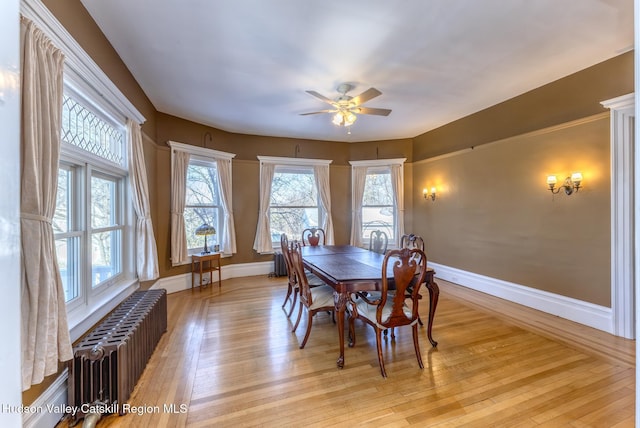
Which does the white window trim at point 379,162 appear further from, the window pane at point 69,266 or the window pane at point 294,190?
the window pane at point 69,266

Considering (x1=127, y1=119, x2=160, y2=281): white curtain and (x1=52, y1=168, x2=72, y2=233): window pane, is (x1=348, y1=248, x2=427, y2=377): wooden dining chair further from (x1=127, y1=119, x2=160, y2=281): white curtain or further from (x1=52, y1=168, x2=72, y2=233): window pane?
(x1=127, y1=119, x2=160, y2=281): white curtain

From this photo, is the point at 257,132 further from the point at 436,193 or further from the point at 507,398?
the point at 507,398

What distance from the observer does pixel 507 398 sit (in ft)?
6.46

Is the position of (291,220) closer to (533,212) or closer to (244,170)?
(244,170)

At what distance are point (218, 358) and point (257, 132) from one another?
422cm

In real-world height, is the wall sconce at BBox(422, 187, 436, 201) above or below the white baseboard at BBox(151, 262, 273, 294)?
above

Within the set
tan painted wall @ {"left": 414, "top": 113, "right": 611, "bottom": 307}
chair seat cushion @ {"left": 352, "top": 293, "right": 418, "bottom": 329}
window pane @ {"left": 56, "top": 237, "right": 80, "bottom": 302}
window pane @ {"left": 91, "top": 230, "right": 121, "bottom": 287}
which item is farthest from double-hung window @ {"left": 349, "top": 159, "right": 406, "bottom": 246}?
window pane @ {"left": 56, "top": 237, "right": 80, "bottom": 302}

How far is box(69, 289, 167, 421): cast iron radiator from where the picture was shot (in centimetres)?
175

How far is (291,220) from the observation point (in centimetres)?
597

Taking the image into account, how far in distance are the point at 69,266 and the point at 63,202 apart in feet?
1.71

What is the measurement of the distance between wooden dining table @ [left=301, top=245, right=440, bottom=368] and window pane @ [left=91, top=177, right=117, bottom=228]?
218 cm

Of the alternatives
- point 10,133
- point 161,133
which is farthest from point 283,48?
point 161,133

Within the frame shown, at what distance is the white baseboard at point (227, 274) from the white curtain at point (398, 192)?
2.93m

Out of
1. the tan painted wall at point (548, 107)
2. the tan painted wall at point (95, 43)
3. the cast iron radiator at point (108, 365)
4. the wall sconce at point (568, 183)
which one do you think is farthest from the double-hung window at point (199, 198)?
the wall sconce at point (568, 183)
